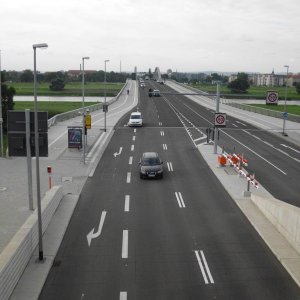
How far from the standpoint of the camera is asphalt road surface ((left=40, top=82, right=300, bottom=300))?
12.8m

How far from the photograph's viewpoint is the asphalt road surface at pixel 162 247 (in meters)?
12.8

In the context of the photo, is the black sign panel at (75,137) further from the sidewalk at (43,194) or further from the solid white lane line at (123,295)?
the solid white lane line at (123,295)

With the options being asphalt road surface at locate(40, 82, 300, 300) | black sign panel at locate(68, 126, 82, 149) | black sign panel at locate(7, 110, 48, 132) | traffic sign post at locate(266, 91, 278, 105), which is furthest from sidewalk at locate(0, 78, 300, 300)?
traffic sign post at locate(266, 91, 278, 105)

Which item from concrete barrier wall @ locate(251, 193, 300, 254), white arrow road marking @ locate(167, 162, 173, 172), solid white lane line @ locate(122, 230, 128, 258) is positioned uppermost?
concrete barrier wall @ locate(251, 193, 300, 254)

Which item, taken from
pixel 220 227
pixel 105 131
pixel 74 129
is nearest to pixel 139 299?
pixel 220 227

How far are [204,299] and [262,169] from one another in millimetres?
19071

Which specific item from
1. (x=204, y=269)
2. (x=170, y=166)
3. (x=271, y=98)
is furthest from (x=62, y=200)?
(x=271, y=98)

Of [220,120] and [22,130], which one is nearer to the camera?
[22,130]

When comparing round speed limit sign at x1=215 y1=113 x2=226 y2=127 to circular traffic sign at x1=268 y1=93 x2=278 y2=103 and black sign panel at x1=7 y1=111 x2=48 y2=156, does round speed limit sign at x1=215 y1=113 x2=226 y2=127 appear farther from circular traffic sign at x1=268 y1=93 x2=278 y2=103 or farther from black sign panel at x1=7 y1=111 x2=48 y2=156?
black sign panel at x1=7 y1=111 x2=48 y2=156

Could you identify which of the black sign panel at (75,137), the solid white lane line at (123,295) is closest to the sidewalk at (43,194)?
the black sign panel at (75,137)

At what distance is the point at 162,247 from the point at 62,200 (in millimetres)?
7810

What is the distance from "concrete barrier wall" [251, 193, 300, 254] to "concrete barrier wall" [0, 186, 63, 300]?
30.9 ft

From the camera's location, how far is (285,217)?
54.1 ft

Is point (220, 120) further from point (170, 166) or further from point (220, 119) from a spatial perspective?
point (170, 166)
